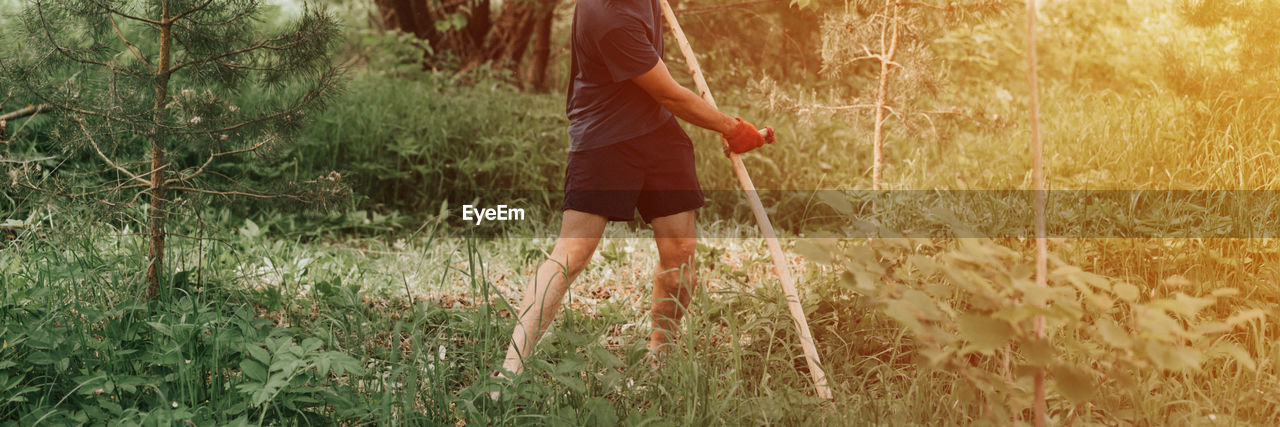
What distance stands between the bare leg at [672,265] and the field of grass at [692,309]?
13 cm

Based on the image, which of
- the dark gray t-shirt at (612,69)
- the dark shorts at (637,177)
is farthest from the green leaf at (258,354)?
the dark gray t-shirt at (612,69)

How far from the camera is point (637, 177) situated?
2.99 m

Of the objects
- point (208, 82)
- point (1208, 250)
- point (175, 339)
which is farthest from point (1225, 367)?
point (208, 82)

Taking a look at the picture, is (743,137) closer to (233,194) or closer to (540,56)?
(233,194)

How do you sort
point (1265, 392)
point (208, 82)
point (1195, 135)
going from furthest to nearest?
1. point (1195, 135)
2. point (208, 82)
3. point (1265, 392)

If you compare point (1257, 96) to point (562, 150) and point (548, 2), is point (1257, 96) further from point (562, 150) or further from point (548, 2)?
point (548, 2)

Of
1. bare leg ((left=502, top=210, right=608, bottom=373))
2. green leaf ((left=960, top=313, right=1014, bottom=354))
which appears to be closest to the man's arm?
bare leg ((left=502, top=210, right=608, bottom=373))

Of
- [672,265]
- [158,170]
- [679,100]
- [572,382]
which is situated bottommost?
[572,382]

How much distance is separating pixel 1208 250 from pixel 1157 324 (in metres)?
2.48

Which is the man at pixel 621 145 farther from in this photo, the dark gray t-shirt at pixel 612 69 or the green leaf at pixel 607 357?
the green leaf at pixel 607 357

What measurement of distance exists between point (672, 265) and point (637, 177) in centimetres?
41

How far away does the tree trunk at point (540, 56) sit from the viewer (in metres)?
9.02

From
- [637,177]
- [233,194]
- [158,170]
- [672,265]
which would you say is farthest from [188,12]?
[672,265]

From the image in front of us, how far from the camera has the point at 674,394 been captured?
2.61 m
